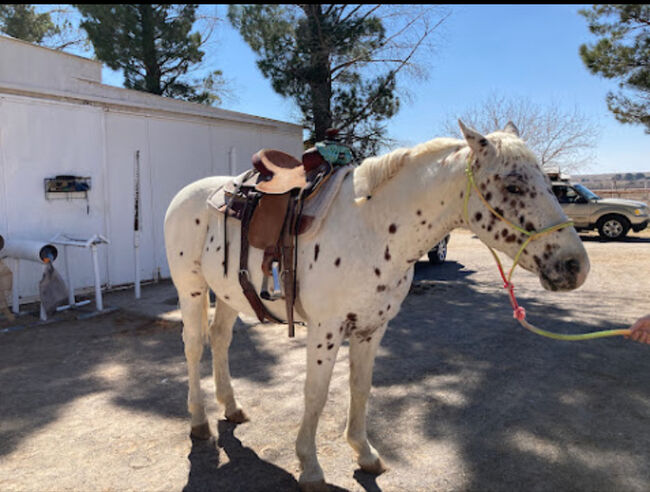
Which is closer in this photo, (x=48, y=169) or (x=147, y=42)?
(x=48, y=169)

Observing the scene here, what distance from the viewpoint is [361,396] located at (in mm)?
2576

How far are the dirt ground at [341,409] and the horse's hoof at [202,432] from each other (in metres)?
0.05

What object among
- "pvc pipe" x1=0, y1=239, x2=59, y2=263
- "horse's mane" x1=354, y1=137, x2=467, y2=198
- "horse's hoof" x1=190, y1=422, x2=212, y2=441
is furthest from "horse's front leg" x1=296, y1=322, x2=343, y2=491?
"pvc pipe" x1=0, y1=239, x2=59, y2=263

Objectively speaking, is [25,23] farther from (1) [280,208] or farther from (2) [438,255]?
(1) [280,208]

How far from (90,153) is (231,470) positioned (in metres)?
6.32

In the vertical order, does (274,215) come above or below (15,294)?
above

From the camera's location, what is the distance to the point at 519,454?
266 centimetres

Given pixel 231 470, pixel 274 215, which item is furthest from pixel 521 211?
pixel 231 470

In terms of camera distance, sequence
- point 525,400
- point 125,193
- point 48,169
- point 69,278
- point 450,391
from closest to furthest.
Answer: point 525,400 → point 450,391 → point 69,278 → point 48,169 → point 125,193

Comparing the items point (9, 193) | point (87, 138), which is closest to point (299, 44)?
point (87, 138)

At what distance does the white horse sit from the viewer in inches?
69.6

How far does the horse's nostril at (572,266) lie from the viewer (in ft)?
5.52

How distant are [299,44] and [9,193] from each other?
6.48 m

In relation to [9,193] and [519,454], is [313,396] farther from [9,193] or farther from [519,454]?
[9,193]
